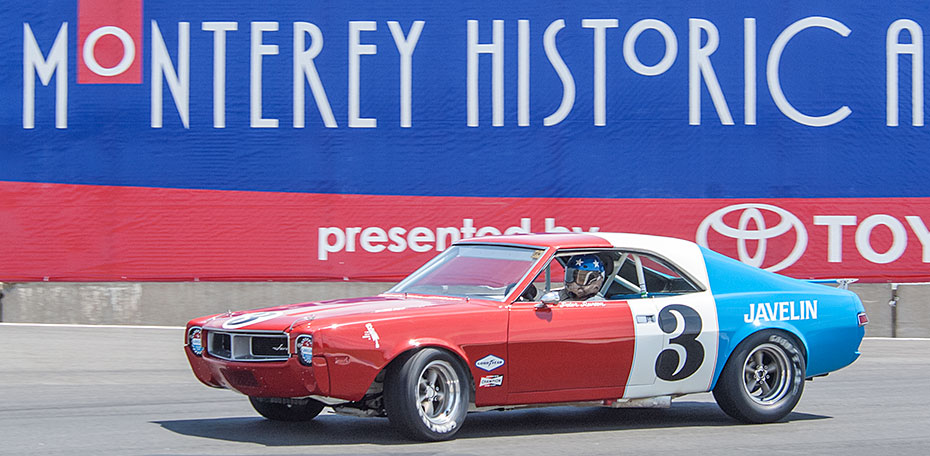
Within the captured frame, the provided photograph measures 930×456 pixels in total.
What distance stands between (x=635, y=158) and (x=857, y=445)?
8.97 meters

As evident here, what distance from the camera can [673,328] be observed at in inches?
307

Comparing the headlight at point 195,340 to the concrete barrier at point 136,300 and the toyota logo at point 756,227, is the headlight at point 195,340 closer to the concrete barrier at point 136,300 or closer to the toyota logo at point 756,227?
the concrete barrier at point 136,300

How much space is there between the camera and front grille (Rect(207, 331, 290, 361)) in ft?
22.3

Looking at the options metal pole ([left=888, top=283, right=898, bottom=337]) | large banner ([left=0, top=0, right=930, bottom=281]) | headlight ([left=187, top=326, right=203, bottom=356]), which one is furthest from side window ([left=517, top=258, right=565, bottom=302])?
metal pole ([left=888, top=283, right=898, bottom=337])

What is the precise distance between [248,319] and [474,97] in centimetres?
936

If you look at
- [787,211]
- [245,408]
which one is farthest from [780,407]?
[787,211]

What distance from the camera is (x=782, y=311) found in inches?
323

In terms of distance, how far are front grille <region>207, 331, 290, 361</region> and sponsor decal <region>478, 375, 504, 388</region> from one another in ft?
3.87

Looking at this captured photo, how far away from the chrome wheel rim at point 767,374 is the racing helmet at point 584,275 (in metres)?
1.20

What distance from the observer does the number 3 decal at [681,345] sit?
25.5 ft

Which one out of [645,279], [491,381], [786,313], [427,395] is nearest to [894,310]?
[786,313]

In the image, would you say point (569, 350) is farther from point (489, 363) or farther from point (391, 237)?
point (391, 237)

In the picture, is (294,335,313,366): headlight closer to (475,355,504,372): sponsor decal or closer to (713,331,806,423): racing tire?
(475,355,504,372): sponsor decal

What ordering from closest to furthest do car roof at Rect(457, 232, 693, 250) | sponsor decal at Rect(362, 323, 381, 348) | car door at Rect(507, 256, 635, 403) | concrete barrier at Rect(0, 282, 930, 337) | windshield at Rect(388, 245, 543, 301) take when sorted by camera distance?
sponsor decal at Rect(362, 323, 381, 348), car door at Rect(507, 256, 635, 403), windshield at Rect(388, 245, 543, 301), car roof at Rect(457, 232, 693, 250), concrete barrier at Rect(0, 282, 930, 337)
